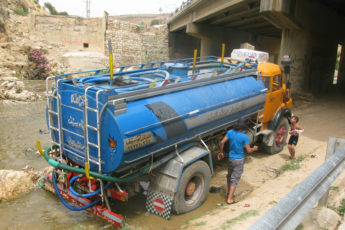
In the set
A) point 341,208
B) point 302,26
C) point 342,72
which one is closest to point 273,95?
point 341,208

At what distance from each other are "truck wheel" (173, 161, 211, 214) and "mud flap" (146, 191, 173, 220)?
0.13 meters

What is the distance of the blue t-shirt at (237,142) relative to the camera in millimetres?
5402

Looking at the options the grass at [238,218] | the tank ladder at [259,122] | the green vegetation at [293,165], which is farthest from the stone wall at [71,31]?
the grass at [238,218]

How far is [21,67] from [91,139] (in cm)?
1999

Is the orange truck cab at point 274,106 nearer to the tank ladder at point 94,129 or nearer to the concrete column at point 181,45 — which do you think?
the tank ladder at point 94,129

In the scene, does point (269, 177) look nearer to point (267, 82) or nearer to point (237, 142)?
point (237, 142)

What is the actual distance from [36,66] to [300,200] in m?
23.6

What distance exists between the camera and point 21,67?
21297 mm

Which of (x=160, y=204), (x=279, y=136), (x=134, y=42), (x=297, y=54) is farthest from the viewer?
(x=134, y=42)

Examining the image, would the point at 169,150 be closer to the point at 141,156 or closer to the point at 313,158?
the point at 141,156

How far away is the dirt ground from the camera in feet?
14.9

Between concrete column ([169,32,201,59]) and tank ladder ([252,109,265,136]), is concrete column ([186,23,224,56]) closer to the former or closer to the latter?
concrete column ([169,32,201,59])

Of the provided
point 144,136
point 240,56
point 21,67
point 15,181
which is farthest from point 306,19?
point 21,67

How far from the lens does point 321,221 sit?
326 cm
